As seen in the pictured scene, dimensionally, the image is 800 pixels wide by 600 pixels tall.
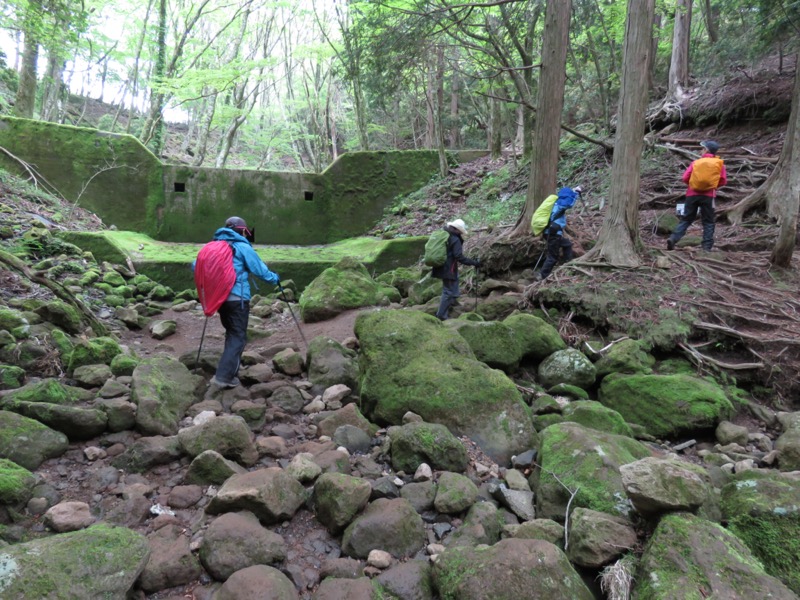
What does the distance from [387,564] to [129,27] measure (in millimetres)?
25856

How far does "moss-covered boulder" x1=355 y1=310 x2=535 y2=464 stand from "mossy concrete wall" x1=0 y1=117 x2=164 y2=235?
1092 cm

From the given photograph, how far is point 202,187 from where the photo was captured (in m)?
13.7

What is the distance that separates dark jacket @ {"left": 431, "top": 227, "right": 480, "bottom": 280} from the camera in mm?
7180

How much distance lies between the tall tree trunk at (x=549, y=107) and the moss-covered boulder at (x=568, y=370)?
12.1 feet

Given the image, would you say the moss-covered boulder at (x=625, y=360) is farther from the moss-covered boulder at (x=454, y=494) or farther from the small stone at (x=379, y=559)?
the small stone at (x=379, y=559)

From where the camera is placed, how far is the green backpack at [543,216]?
25.8ft

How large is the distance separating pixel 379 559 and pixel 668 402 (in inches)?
144

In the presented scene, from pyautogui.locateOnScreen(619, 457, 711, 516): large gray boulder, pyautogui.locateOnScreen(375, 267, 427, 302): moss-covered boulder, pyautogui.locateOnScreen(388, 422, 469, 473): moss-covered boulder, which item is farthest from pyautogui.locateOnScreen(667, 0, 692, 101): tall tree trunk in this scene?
pyautogui.locateOnScreen(619, 457, 711, 516): large gray boulder

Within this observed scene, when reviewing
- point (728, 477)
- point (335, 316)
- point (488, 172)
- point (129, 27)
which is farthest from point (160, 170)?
point (728, 477)

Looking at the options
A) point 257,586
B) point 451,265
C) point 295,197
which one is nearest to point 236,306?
point 257,586

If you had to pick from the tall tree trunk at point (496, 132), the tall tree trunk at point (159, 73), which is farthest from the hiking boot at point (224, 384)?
the tall tree trunk at point (159, 73)

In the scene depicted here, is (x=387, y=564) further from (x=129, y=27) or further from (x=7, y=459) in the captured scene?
(x=129, y=27)

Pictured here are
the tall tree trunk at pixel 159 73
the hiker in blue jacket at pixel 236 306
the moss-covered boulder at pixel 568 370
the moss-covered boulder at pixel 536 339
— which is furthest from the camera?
the tall tree trunk at pixel 159 73

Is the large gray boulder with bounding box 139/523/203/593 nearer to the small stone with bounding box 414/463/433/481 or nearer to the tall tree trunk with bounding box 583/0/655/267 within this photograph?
the small stone with bounding box 414/463/433/481
